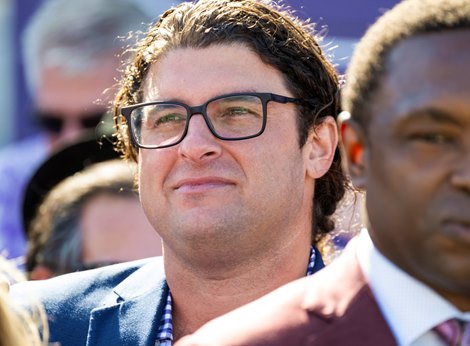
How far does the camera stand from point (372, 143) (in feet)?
7.43

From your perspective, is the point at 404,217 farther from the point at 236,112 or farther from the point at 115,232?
the point at 115,232

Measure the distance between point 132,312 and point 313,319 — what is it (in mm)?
1339

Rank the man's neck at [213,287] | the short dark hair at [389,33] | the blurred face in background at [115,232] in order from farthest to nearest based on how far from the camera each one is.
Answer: the blurred face in background at [115,232] → the man's neck at [213,287] → the short dark hair at [389,33]

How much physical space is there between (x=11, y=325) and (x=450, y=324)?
0.88m

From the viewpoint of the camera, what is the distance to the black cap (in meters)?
5.53

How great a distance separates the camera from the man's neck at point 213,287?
3.47 m

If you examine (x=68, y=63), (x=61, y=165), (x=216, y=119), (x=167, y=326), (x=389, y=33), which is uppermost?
(x=389, y=33)

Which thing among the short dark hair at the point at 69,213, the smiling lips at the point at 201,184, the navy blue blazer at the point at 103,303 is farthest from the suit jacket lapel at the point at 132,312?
the short dark hair at the point at 69,213

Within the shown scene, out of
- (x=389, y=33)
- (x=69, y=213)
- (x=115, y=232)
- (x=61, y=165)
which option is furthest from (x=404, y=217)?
(x=61, y=165)

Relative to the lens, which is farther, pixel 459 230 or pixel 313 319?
pixel 313 319

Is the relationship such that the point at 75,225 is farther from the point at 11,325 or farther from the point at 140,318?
the point at 11,325

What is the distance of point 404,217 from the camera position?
7.18 feet

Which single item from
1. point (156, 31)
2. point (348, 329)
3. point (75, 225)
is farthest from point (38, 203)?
point (348, 329)

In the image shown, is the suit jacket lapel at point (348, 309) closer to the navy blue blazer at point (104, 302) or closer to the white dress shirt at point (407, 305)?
the white dress shirt at point (407, 305)
